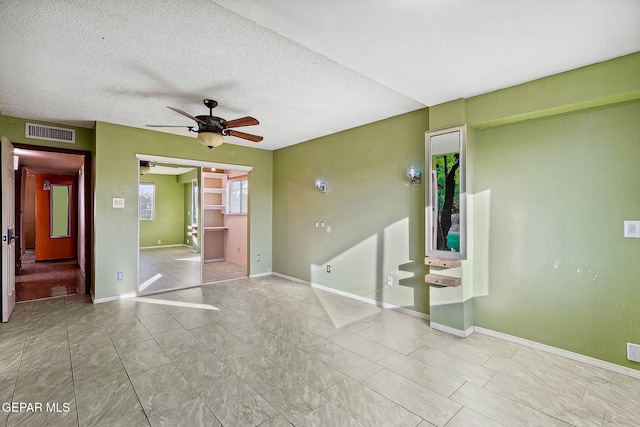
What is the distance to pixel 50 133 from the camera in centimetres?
434

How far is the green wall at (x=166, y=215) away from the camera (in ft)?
32.6

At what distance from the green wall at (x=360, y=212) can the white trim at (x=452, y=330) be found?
0.35m

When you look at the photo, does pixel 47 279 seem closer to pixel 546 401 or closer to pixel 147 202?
pixel 147 202

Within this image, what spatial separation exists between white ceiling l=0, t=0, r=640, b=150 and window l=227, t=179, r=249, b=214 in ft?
13.4

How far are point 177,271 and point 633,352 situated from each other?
22.9ft

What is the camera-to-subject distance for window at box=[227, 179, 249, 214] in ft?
25.0

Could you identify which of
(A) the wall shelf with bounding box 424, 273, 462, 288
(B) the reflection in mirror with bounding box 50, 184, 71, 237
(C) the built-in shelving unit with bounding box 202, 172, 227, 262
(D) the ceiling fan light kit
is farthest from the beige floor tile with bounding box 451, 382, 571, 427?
(B) the reflection in mirror with bounding box 50, 184, 71, 237

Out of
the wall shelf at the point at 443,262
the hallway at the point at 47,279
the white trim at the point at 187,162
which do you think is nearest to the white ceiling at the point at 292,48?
the white trim at the point at 187,162

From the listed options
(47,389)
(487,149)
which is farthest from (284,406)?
(487,149)

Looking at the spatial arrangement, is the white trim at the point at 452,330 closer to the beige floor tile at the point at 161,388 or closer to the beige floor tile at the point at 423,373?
the beige floor tile at the point at 423,373

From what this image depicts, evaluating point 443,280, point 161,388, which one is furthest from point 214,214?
point 443,280

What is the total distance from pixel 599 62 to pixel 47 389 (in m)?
5.06

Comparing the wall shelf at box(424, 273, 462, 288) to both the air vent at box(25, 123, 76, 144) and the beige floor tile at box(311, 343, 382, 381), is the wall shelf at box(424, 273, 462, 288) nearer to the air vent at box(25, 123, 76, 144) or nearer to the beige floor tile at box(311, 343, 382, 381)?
the beige floor tile at box(311, 343, 382, 381)

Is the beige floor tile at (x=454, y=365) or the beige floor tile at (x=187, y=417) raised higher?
the beige floor tile at (x=187, y=417)
